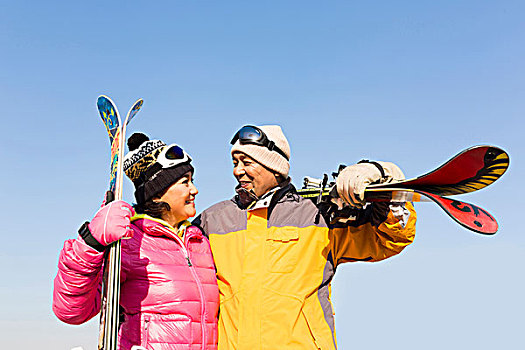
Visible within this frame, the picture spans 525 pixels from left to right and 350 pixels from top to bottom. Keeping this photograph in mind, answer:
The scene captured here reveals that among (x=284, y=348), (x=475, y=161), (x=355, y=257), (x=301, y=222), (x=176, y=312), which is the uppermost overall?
(x=475, y=161)

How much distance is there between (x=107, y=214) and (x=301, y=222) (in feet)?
4.24

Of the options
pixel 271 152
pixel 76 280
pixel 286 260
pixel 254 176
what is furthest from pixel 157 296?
pixel 271 152

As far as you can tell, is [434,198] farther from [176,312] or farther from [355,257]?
[176,312]

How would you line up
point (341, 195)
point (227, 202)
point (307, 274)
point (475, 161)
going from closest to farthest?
point (475, 161)
point (341, 195)
point (307, 274)
point (227, 202)

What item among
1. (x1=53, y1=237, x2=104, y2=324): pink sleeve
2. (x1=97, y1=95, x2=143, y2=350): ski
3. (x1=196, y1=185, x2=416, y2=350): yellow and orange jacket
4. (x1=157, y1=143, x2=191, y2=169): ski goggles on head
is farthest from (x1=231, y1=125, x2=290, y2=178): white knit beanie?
(x1=53, y1=237, x2=104, y2=324): pink sleeve

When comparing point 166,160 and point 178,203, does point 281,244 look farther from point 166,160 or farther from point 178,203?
point 166,160

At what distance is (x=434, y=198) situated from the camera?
2.88 meters

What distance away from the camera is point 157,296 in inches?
122

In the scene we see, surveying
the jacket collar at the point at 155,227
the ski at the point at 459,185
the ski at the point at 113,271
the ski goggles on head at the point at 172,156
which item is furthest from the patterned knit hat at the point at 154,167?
the ski at the point at 459,185

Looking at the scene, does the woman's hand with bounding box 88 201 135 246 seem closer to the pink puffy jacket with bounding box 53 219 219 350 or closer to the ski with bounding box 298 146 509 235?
the pink puffy jacket with bounding box 53 219 219 350

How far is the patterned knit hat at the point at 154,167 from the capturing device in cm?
349

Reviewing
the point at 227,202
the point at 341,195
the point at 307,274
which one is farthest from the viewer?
the point at 227,202

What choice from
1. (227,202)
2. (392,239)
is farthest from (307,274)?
(227,202)

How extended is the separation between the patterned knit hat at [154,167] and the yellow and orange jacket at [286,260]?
0.46m
